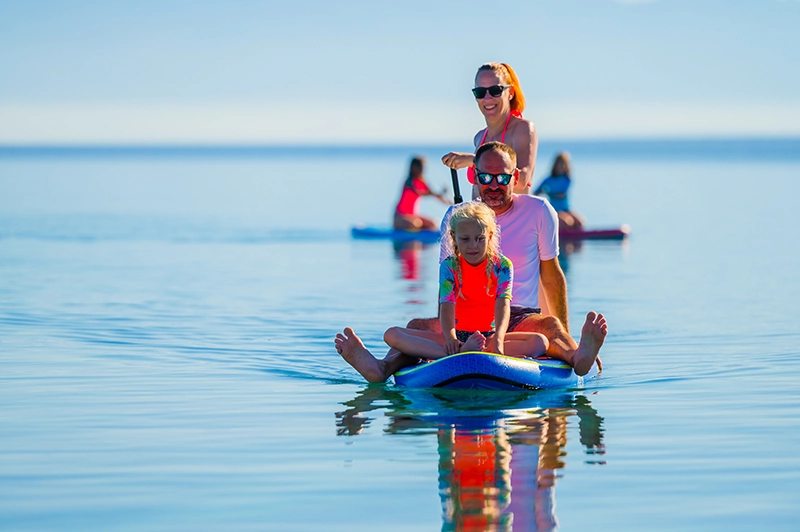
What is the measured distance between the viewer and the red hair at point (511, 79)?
8094mm

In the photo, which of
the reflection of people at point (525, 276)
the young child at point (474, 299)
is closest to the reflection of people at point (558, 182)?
the reflection of people at point (525, 276)

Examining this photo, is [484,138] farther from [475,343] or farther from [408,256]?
[408,256]

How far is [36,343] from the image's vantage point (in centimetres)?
958

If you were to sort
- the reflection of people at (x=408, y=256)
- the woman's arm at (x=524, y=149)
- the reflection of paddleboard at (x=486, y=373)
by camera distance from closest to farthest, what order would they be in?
the reflection of paddleboard at (x=486, y=373)
the woman's arm at (x=524, y=149)
the reflection of people at (x=408, y=256)

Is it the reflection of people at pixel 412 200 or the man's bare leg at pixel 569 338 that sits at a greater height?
the reflection of people at pixel 412 200

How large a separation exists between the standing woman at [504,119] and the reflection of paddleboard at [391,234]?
11340mm

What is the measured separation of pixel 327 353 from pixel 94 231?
14187 mm

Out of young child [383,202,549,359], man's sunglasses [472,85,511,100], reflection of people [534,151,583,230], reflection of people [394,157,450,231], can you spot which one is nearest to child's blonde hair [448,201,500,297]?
young child [383,202,549,359]

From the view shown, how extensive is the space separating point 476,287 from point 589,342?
0.76 meters

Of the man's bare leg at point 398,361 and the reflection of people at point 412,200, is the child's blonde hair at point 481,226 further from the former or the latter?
the reflection of people at point 412,200

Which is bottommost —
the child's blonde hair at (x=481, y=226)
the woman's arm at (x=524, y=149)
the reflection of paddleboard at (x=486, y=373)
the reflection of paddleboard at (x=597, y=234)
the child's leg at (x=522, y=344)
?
the reflection of paddleboard at (x=486, y=373)

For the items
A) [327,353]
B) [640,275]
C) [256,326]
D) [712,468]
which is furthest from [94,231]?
[712,468]

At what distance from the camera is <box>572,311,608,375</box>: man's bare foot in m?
7.34

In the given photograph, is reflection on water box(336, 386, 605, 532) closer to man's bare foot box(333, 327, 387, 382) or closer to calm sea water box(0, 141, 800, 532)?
calm sea water box(0, 141, 800, 532)
